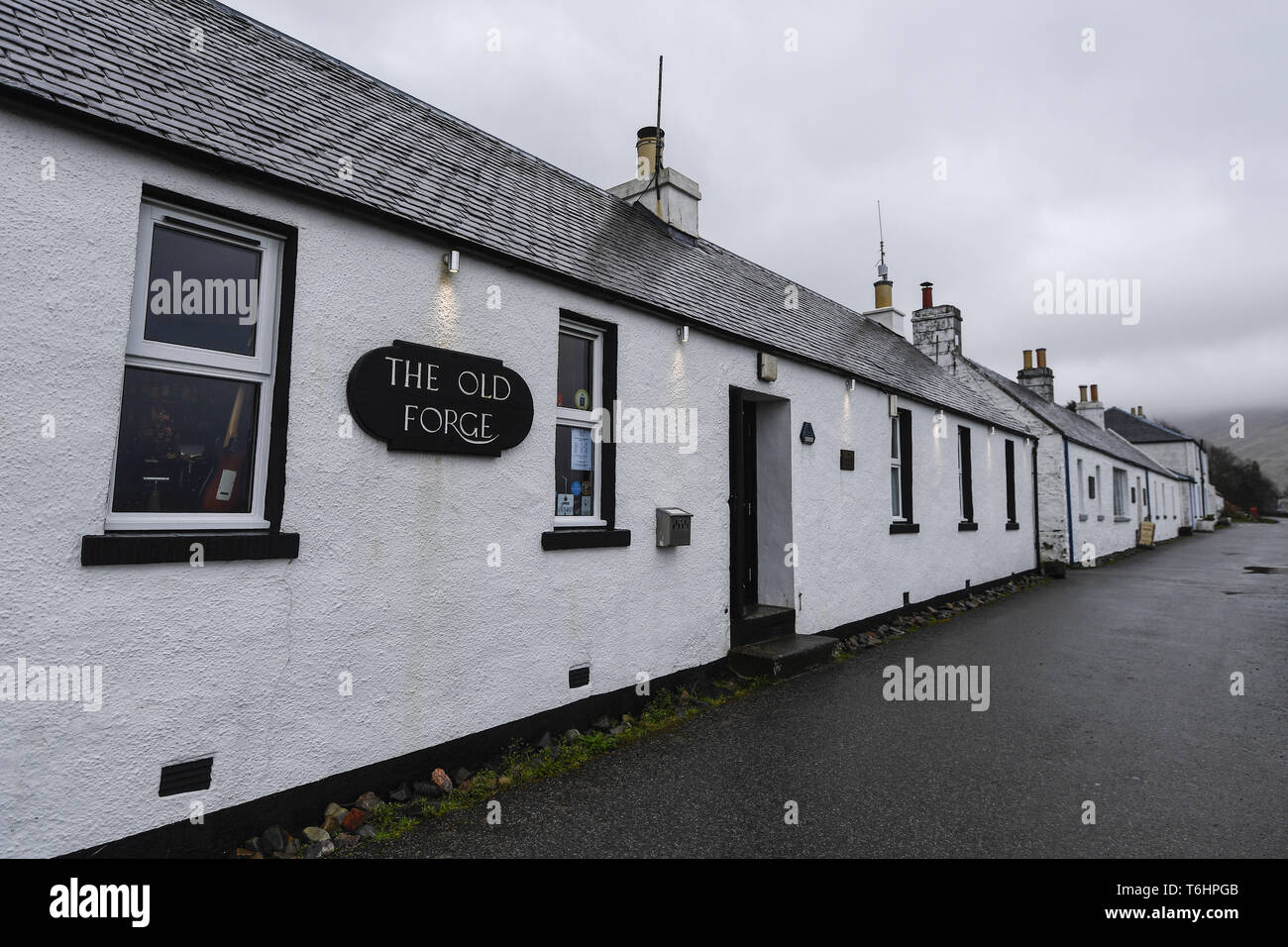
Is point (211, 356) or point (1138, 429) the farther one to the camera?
point (1138, 429)

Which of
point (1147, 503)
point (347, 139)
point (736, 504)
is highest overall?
point (347, 139)

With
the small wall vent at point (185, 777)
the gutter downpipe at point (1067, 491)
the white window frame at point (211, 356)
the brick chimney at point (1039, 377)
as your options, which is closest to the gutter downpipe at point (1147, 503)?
the brick chimney at point (1039, 377)

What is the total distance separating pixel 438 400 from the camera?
171 inches

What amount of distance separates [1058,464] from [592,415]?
54.0 feet

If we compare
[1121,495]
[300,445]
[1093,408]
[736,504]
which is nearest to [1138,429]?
[1093,408]

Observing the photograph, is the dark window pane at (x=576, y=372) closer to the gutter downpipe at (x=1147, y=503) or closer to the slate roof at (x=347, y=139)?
the slate roof at (x=347, y=139)

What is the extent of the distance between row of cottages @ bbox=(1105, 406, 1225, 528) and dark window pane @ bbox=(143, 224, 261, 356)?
50873 millimetres

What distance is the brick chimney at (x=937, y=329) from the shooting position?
17.4m

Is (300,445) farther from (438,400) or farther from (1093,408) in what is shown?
(1093,408)

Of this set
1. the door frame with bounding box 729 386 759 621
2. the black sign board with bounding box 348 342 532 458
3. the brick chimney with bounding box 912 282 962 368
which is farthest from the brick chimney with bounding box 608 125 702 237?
the brick chimney with bounding box 912 282 962 368

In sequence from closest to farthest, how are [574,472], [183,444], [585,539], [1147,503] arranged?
[183,444] < [585,539] < [574,472] < [1147,503]

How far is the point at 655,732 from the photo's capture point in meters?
5.30

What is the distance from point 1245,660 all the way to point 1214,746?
3.53m

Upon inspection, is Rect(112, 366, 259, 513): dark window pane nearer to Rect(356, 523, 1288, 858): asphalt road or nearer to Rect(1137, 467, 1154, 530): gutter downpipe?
Rect(356, 523, 1288, 858): asphalt road
